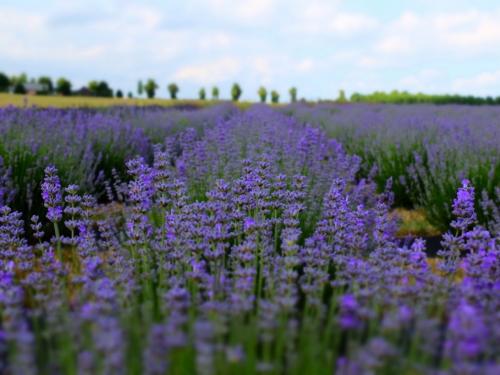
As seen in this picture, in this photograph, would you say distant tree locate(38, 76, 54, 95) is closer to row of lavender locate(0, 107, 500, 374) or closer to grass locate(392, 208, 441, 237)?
grass locate(392, 208, 441, 237)

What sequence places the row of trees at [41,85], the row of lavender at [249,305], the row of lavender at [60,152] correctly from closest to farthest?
the row of lavender at [249,305]
the row of lavender at [60,152]
the row of trees at [41,85]

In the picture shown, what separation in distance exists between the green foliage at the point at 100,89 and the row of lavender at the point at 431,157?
1933 inches

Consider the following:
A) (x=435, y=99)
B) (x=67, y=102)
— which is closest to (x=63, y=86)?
(x=67, y=102)

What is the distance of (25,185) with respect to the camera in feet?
19.2

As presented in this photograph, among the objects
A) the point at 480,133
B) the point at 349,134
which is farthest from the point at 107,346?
the point at 349,134

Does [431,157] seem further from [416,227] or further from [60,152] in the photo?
[60,152]

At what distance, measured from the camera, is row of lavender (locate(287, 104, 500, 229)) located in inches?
238

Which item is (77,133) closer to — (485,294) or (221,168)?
(221,168)

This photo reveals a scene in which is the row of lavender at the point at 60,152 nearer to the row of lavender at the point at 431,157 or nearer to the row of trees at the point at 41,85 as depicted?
the row of lavender at the point at 431,157

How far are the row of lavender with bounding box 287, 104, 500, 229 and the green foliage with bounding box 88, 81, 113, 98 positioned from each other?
161 ft

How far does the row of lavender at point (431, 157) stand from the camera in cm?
604

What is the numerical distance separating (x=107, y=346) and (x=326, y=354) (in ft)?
2.82

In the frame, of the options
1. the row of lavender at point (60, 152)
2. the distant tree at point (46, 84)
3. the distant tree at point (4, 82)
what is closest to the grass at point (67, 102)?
the row of lavender at point (60, 152)

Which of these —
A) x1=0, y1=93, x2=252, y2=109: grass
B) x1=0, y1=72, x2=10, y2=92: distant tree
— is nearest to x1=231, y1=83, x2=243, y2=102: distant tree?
x1=0, y1=72, x2=10, y2=92: distant tree
